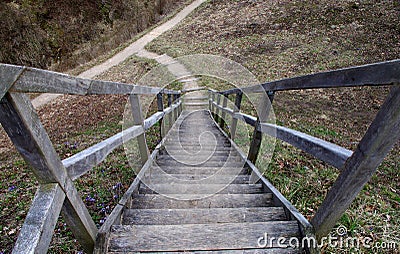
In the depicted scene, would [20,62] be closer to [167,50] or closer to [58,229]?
[167,50]

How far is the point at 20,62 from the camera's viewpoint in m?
16.9

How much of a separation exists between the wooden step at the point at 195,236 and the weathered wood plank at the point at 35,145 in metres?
0.41

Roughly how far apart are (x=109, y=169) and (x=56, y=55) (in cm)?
2029

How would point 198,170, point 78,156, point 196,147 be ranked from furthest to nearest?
point 196,147 → point 198,170 → point 78,156

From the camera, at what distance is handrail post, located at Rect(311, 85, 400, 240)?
99 cm

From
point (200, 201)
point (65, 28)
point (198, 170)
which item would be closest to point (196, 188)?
point (200, 201)

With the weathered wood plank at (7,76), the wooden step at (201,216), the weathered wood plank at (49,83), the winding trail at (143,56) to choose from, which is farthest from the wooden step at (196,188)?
the winding trail at (143,56)

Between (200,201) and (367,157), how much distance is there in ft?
5.42

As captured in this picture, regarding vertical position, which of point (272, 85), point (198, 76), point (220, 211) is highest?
point (272, 85)

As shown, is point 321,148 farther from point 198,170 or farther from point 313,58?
point 313,58

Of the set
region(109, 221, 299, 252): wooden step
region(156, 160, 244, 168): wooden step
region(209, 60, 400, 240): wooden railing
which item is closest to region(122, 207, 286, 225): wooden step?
region(109, 221, 299, 252): wooden step

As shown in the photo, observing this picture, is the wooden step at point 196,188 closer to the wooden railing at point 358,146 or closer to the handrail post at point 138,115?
the handrail post at point 138,115

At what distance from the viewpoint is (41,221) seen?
891 millimetres

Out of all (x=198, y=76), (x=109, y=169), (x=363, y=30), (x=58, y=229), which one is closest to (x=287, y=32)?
(x=363, y=30)
